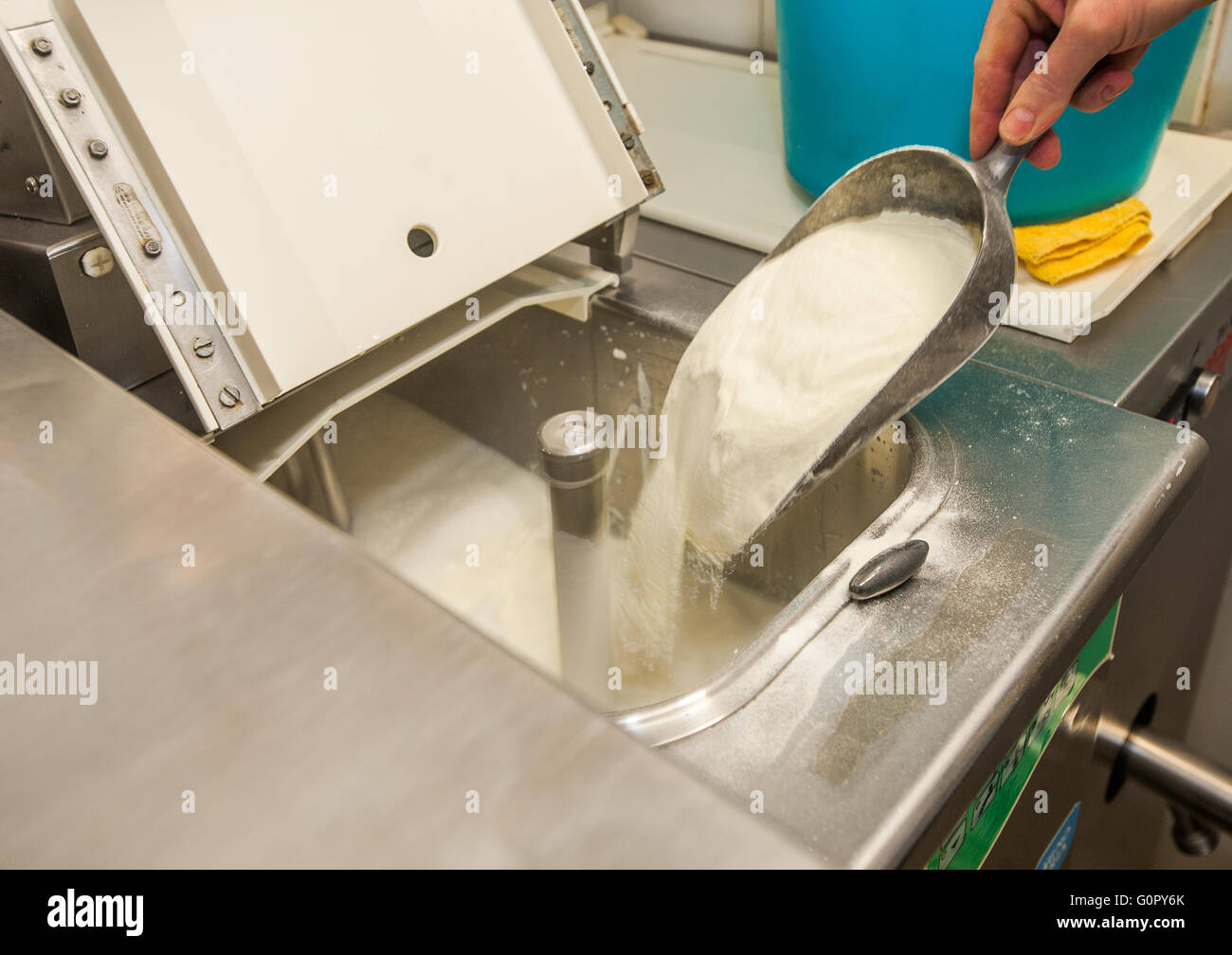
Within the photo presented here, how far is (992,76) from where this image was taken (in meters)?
0.82

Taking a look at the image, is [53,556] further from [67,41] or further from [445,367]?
[445,367]

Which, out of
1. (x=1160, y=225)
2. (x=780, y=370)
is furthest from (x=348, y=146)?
(x=1160, y=225)

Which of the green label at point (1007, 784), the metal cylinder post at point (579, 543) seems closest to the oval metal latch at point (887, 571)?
the green label at point (1007, 784)

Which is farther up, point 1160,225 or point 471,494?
point 1160,225

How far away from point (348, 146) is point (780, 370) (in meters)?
0.38

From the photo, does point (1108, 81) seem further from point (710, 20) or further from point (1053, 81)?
point (710, 20)

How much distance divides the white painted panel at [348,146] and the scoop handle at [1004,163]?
1.06 ft

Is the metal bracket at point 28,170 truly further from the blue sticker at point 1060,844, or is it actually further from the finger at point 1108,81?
the blue sticker at point 1060,844

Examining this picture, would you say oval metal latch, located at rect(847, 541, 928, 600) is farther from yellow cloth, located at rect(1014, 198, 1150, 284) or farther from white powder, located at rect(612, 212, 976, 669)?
yellow cloth, located at rect(1014, 198, 1150, 284)

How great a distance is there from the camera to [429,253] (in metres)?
0.82

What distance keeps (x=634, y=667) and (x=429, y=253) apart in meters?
0.43

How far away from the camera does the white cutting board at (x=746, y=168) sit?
0.96 m

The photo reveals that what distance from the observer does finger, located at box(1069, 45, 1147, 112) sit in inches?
31.3
